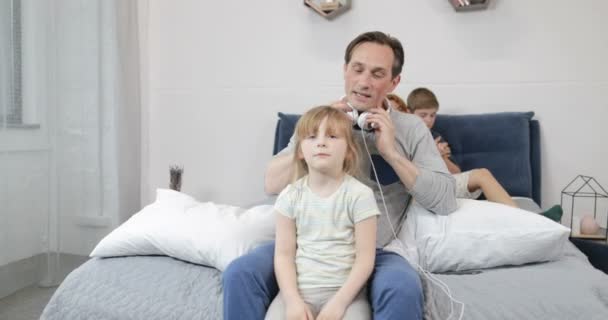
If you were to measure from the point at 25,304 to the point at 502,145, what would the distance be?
7.59ft

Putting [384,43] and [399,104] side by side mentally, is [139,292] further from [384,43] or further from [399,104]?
[399,104]

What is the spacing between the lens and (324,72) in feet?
8.65

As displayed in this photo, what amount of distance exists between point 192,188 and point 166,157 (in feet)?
0.85

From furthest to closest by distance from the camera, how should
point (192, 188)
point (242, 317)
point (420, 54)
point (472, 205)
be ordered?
point (192, 188)
point (420, 54)
point (472, 205)
point (242, 317)

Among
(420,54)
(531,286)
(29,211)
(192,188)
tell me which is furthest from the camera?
(192,188)

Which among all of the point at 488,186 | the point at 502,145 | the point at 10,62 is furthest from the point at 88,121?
the point at 502,145

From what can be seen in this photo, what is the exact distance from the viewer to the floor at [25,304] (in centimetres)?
200

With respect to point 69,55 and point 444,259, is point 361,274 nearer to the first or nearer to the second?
point 444,259

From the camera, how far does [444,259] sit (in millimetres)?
→ 1480

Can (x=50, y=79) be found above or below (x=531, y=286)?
above

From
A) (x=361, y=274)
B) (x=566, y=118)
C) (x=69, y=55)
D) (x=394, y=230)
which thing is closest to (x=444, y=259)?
(x=394, y=230)

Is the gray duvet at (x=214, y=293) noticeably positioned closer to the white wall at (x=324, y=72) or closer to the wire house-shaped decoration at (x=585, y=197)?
the wire house-shaped decoration at (x=585, y=197)

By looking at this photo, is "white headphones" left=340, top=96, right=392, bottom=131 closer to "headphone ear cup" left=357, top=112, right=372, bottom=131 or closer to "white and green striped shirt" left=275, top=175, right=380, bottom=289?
"headphone ear cup" left=357, top=112, right=372, bottom=131

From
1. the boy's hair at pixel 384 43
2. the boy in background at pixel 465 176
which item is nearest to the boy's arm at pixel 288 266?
the boy's hair at pixel 384 43
